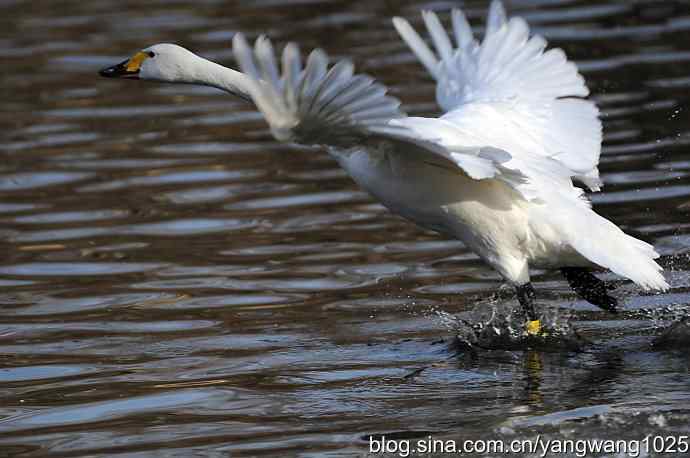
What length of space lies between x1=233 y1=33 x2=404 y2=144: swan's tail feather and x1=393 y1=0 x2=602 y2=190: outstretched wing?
1647mm

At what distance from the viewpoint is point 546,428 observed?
6.80 meters

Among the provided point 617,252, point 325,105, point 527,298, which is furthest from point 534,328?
point 325,105

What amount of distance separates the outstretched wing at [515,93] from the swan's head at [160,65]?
123cm

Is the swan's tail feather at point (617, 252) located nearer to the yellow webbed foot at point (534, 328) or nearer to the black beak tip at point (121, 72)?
the yellow webbed foot at point (534, 328)

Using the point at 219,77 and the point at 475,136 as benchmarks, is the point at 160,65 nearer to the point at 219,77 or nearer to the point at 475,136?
the point at 219,77

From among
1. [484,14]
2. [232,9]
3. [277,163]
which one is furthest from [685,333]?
[232,9]

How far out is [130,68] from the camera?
9.09m

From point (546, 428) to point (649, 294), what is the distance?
2804 mm

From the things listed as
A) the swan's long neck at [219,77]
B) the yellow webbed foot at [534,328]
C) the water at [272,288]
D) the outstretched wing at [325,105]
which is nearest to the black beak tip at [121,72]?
the swan's long neck at [219,77]

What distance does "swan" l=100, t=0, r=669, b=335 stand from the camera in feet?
22.4

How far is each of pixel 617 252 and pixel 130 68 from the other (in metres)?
3.08

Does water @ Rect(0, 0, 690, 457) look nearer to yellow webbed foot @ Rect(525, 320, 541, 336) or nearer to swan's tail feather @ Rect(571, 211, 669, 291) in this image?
yellow webbed foot @ Rect(525, 320, 541, 336)

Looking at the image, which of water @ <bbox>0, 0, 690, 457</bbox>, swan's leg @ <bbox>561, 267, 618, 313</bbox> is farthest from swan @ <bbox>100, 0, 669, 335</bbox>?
water @ <bbox>0, 0, 690, 457</bbox>

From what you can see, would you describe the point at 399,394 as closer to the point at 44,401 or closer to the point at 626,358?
the point at 626,358
